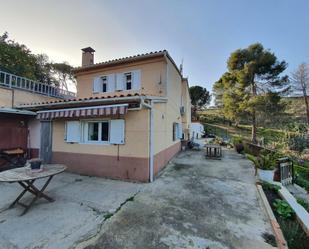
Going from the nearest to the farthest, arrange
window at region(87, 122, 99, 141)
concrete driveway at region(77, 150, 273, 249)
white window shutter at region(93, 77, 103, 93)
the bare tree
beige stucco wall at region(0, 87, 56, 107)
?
concrete driveway at region(77, 150, 273, 249), window at region(87, 122, 99, 141), beige stucco wall at region(0, 87, 56, 107), white window shutter at region(93, 77, 103, 93), the bare tree

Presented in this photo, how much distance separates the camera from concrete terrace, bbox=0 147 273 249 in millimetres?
4145

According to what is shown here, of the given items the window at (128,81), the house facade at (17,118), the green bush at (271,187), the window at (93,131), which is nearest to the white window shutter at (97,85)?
the window at (128,81)

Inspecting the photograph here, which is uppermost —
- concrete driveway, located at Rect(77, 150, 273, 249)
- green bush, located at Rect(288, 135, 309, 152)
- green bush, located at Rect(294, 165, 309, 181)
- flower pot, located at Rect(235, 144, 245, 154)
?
green bush, located at Rect(288, 135, 309, 152)

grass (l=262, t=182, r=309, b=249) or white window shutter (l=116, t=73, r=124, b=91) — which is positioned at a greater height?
white window shutter (l=116, t=73, r=124, b=91)

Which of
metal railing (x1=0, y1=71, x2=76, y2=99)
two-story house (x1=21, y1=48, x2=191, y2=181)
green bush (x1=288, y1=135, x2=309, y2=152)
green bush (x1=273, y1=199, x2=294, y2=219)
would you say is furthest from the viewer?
green bush (x1=288, y1=135, x2=309, y2=152)

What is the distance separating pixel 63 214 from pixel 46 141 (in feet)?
25.3

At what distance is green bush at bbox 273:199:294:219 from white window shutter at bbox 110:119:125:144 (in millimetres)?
7807

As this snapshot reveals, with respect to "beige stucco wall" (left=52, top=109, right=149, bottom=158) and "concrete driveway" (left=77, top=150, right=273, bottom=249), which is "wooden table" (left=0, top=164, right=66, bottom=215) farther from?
"beige stucco wall" (left=52, top=109, right=149, bottom=158)

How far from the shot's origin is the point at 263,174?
9.06m

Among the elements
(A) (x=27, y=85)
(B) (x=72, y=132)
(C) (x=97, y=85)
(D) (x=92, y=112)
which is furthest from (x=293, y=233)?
(A) (x=27, y=85)

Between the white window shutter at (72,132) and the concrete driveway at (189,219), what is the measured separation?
584cm

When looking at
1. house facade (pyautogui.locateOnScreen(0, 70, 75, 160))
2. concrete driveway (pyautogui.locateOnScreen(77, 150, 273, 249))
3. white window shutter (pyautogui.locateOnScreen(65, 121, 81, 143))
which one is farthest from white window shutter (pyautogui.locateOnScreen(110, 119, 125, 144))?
house facade (pyautogui.locateOnScreen(0, 70, 75, 160))

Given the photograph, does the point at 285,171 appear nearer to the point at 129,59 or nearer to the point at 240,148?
the point at 240,148

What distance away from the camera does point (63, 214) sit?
5.39 meters
